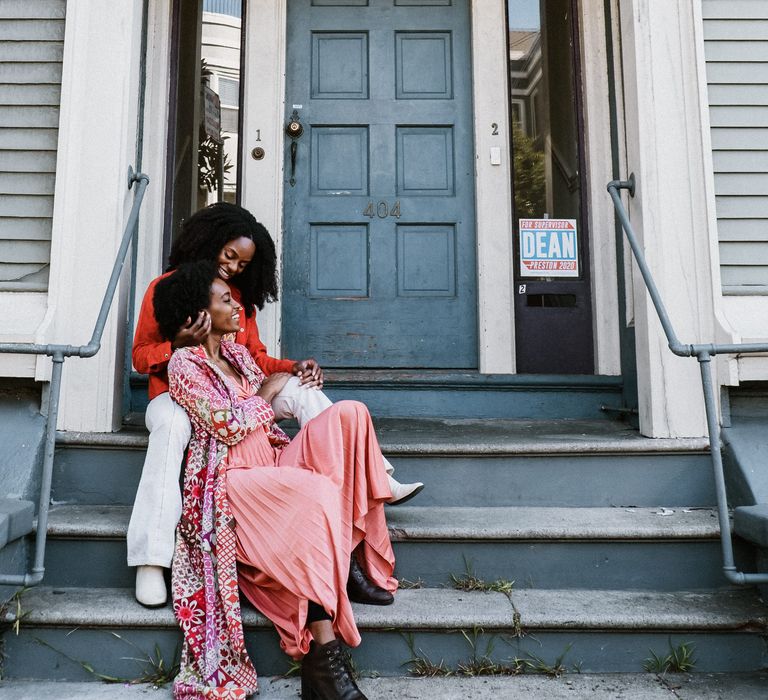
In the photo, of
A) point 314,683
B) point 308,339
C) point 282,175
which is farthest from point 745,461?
point 282,175

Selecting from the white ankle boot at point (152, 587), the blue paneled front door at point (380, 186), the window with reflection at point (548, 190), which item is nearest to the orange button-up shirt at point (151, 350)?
the white ankle boot at point (152, 587)

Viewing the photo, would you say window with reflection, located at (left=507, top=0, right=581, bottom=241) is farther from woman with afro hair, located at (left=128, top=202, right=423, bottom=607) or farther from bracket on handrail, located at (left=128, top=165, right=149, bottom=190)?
bracket on handrail, located at (left=128, top=165, right=149, bottom=190)

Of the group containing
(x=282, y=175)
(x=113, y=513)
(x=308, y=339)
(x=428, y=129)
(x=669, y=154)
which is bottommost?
(x=113, y=513)

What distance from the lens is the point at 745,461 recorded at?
2.37 m

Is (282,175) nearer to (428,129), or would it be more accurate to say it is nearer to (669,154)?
(428,129)

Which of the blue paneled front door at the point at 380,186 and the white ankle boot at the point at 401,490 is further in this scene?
the blue paneled front door at the point at 380,186

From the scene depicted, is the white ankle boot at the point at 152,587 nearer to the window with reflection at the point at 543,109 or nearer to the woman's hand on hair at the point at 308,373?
the woman's hand on hair at the point at 308,373

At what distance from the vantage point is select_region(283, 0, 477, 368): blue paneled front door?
11.8ft

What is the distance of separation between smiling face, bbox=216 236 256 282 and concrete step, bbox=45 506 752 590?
3.23 feet

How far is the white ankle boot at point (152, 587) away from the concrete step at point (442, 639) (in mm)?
32

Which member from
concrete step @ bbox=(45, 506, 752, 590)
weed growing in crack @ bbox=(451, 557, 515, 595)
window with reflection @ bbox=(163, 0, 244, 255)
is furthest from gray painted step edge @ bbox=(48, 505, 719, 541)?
window with reflection @ bbox=(163, 0, 244, 255)

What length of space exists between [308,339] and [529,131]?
174cm

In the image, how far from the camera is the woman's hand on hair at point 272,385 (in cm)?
232

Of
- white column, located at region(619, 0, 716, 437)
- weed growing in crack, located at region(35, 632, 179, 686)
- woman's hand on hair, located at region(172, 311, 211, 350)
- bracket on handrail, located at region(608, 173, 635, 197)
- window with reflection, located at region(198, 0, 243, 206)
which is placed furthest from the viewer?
window with reflection, located at region(198, 0, 243, 206)
